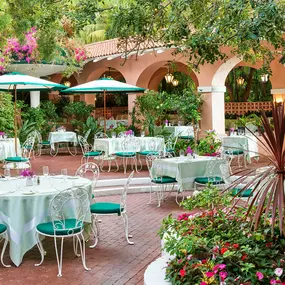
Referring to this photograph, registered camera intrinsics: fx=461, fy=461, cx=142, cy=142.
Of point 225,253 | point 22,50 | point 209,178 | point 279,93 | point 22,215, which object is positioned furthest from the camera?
point 279,93

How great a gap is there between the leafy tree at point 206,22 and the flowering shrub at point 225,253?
1626 mm

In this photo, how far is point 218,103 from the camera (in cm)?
1578

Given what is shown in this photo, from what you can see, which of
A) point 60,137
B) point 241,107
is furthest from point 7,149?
point 241,107

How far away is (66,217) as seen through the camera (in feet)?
18.1

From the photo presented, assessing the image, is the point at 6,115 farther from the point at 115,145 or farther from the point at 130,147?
the point at 130,147

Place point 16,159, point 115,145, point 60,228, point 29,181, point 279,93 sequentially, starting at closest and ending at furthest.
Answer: point 60,228 < point 29,181 < point 16,159 < point 115,145 < point 279,93

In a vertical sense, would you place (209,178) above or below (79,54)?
below

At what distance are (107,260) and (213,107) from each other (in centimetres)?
1099

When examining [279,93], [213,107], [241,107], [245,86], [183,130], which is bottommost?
[183,130]

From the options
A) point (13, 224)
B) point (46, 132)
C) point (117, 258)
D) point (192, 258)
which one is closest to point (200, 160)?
point (117, 258)

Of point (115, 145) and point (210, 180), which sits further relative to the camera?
point (115, 145)

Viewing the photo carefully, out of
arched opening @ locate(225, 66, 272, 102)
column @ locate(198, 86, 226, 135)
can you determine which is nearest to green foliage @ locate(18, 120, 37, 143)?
column @ locate(198, 86, 226, 135)

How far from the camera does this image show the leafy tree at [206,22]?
3.98 metres

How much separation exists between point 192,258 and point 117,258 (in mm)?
2177
